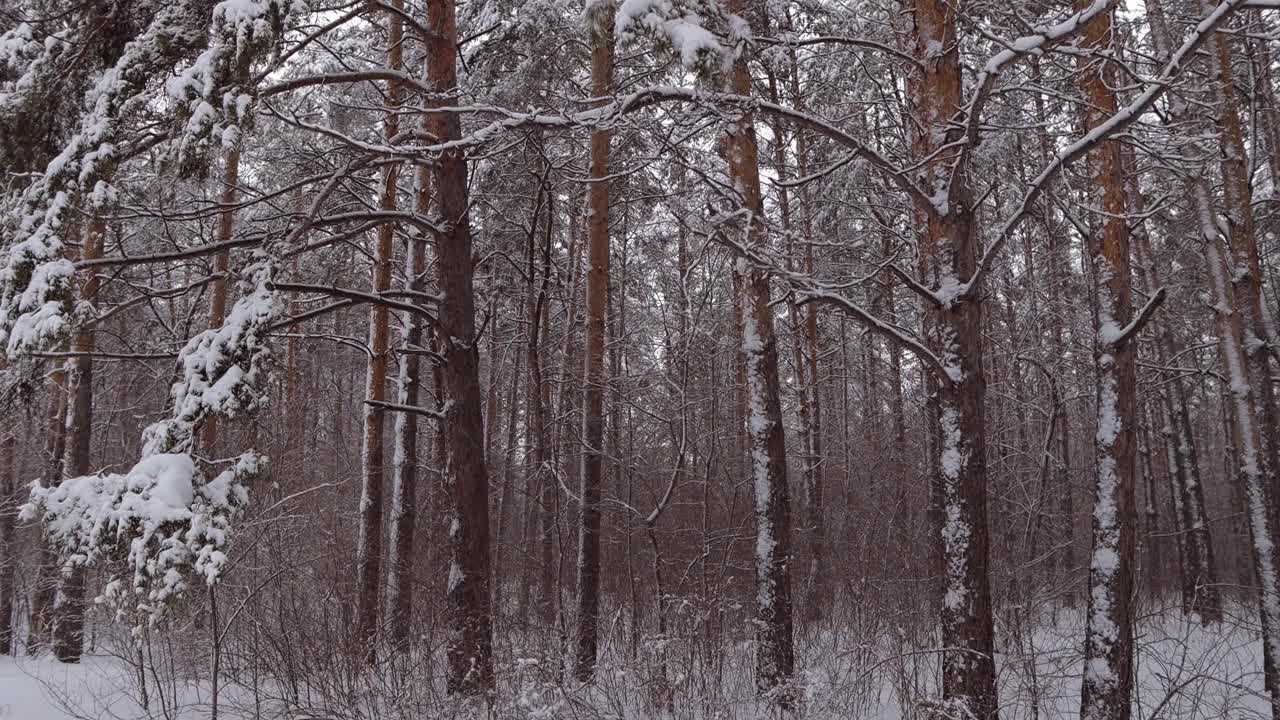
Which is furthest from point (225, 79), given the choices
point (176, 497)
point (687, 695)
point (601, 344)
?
point (687, 695)

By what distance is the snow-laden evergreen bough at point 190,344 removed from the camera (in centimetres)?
419

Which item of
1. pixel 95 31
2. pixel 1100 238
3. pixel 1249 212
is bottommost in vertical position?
pixel 1100 238

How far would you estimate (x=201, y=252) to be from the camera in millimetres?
5117

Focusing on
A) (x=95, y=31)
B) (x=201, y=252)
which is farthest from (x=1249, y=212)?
(x=95, y=31)

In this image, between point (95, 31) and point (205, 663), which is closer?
point (95, 31)

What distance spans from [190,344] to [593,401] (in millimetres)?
4229

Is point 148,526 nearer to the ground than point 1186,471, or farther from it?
nearer to the ground

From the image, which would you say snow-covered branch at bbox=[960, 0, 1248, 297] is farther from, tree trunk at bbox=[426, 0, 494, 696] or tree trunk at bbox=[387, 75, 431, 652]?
tree trunk at bbox=[387, 75, 431, 652]

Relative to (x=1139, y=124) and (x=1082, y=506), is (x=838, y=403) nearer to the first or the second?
(x=1082, y=506)

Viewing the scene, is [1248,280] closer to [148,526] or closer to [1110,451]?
[1110,451]

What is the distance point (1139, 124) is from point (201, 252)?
659 centimetres

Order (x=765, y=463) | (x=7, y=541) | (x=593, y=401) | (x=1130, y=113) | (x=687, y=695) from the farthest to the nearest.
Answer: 1. (x=7, y=541)
2. (x=593, y=401)
3. (x=765, y=463)
4. (x=687, y=695)
5. (x=1130, y=113)

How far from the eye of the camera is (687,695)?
6211 millimetres

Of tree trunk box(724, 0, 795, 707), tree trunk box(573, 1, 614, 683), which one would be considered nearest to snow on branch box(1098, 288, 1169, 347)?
tree trunk box(724, 0, 795, 707)
